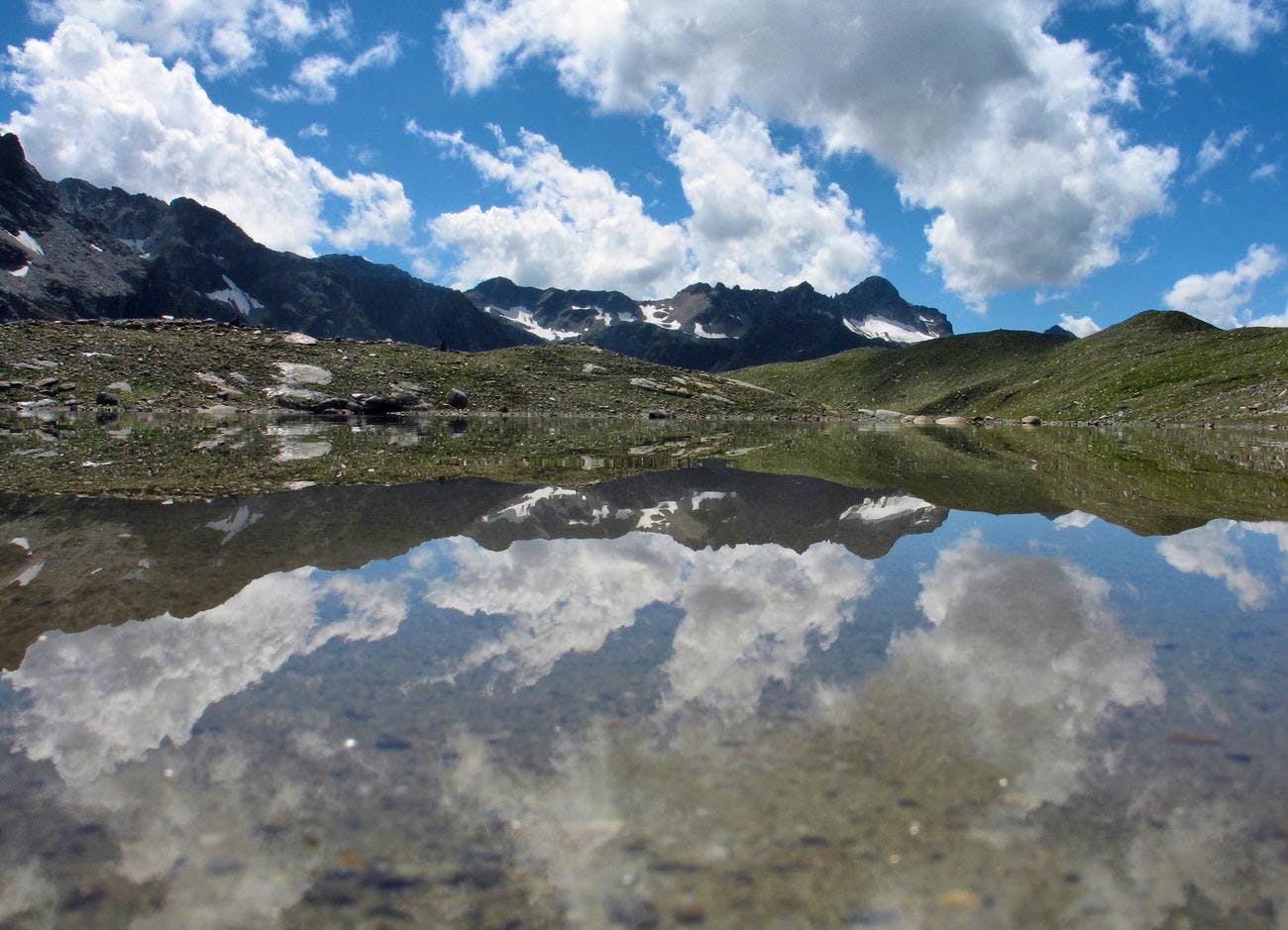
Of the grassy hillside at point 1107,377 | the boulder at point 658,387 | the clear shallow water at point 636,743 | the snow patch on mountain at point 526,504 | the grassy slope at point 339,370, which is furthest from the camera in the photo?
the boulder at point 658,387

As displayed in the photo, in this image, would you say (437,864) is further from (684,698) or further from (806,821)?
(684,698)

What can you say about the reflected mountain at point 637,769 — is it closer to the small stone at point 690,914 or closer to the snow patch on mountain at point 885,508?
the small stone at point 690,914

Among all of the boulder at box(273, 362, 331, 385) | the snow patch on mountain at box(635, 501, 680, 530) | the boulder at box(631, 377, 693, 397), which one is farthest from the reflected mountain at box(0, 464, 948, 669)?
the boulder at box(631, 377, 693, 397)

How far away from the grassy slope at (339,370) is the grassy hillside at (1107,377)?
165 ft

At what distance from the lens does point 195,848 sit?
5270mm

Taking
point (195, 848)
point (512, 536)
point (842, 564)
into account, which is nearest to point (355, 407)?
point (512, 536)

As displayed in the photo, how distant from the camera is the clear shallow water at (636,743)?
4.82 meters

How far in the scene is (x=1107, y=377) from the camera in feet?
428

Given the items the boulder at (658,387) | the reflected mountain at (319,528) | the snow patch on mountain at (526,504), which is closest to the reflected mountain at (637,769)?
the reflected mountain at (319,528)

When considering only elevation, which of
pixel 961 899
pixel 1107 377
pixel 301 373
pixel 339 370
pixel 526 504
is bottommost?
pixel 526 504

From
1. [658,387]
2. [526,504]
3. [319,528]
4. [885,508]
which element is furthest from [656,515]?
[658,387]

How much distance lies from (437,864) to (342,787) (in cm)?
141

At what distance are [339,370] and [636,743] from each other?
88.5 meters

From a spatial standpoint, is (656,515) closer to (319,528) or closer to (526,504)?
(526,504)
